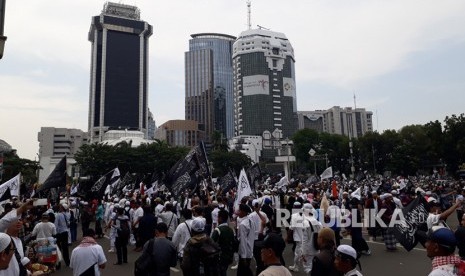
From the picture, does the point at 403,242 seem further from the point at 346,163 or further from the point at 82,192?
the point at 346,163

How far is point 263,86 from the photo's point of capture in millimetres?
148875

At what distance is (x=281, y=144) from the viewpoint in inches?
5640

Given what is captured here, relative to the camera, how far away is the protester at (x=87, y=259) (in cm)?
581

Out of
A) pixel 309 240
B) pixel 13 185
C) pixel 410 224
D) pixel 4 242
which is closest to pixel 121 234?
pixel 13 185

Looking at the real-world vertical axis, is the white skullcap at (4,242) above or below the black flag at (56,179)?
below

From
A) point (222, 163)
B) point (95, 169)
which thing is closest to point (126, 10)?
point (222, 163)

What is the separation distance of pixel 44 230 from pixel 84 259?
3.87 meters

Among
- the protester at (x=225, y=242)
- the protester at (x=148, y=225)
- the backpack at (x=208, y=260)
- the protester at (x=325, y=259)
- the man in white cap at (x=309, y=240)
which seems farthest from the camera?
the protester at (x=148, y=225)

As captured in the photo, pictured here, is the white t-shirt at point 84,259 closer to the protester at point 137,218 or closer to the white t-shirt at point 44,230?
the white t-shirt at point 44,230

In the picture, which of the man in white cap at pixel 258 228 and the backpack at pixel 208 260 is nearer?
the backpack at pixel 208 260

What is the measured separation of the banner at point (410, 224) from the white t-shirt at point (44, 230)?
26.0 ft

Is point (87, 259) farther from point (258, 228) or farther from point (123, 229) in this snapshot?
point (123, 229)

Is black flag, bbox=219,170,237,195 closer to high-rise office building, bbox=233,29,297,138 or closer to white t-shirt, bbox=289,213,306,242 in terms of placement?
white t-shirt, bbox=289,213,306,242

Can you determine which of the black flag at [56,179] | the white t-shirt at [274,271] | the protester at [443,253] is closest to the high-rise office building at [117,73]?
the black flag at [56,179]
